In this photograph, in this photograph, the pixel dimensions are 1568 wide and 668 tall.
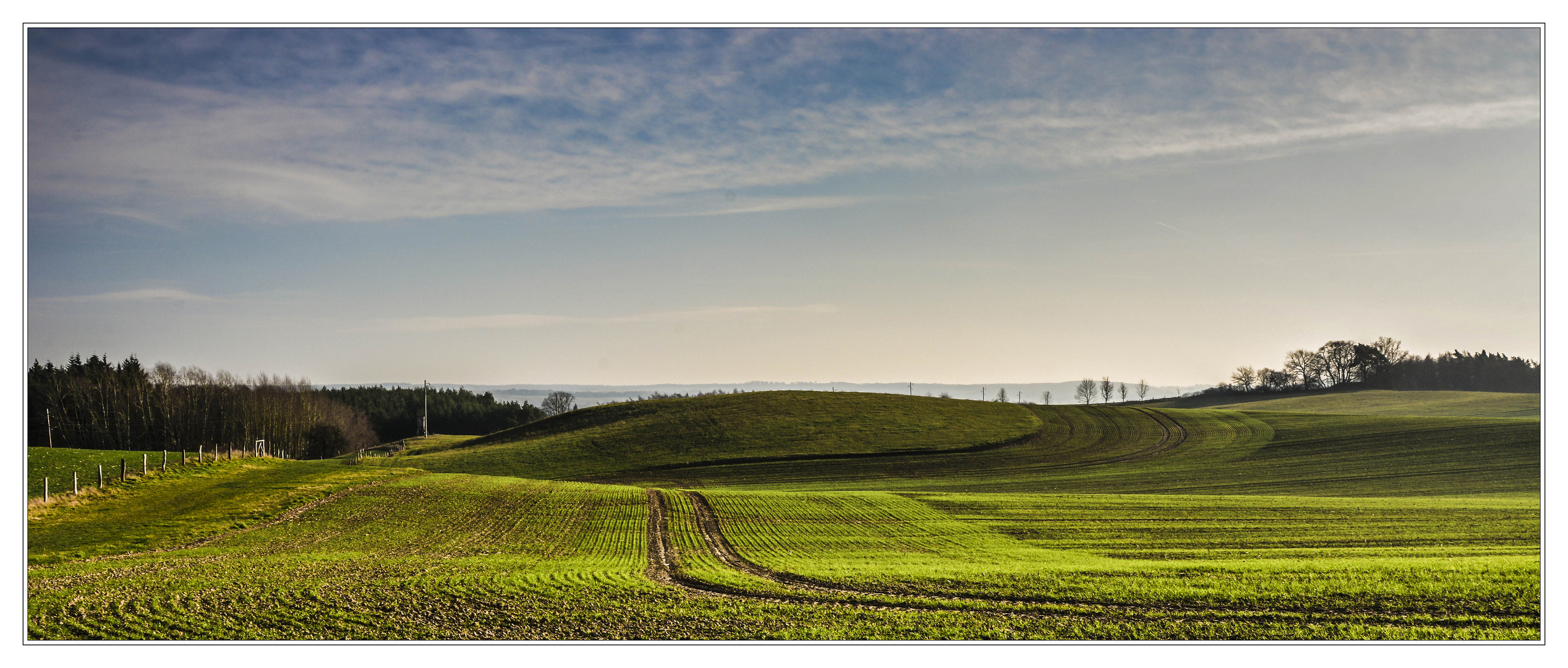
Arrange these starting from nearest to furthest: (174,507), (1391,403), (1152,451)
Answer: (174,507)
(1152,451)
(1391,403)

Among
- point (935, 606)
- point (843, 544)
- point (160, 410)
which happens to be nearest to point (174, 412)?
point (160, 410)

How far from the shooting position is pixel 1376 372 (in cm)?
13812

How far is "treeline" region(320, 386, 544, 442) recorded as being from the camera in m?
136

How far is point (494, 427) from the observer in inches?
5896

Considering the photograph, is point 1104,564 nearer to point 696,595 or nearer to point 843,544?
point 843,544

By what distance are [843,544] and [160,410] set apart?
88.6m

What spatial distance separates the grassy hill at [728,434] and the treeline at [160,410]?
715 inches

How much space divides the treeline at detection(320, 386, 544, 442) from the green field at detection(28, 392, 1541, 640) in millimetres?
74829

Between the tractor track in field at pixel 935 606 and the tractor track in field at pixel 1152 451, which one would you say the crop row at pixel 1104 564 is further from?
the tractor track in field at pixel 1152 451

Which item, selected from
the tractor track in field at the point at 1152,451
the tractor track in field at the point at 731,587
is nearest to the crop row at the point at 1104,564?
the tractor track in field at the point at 731,587

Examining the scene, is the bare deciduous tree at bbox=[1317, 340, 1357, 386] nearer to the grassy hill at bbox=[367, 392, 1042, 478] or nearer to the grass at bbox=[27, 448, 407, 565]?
the grassy hill at bbox=[367, 392, 1042, 478]
